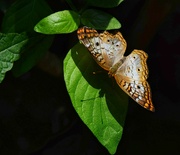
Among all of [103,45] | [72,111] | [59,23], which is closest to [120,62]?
[103,45]

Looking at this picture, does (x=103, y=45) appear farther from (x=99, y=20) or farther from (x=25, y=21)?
(x=25, y=21)

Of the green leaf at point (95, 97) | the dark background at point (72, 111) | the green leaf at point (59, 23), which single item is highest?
the green leaf at point (59, 23)

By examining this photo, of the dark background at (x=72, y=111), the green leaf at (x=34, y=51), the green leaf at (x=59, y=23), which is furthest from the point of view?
the dark background at (x=72, y=111)

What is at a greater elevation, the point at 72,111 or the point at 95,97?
the point at 95,97

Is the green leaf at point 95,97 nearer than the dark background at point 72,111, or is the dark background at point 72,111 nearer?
the green leaf at point 95,97

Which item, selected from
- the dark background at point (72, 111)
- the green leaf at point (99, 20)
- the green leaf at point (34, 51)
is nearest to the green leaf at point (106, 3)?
the green leaf at point (99, 20)

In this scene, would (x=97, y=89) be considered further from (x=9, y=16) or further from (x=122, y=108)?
(x=9, y=16)

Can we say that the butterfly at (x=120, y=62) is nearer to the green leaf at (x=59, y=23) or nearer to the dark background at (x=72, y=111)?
the green leaf at (x=59, y=23)
